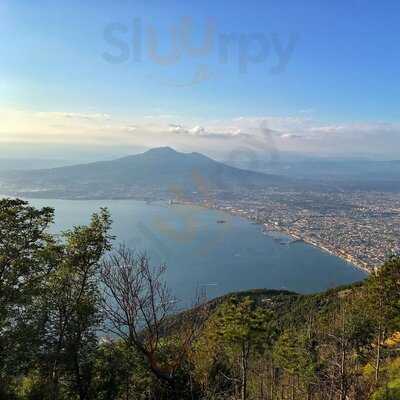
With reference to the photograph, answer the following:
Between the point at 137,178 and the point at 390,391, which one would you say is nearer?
the point at 390,391

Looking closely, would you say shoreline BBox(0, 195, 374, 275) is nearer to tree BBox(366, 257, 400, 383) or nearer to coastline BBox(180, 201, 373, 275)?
coastline BBox(180, 201, 373, 275)

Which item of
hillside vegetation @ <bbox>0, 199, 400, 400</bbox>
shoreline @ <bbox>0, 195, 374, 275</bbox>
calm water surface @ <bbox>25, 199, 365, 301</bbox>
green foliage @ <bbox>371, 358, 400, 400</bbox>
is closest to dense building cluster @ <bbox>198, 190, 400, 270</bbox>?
shoreline @ <bbox>0, 195, 374, 275</bbox>

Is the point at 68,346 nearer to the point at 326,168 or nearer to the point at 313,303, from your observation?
the point at 313,303

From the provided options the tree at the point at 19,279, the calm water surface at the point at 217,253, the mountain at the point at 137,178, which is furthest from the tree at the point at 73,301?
the mountain at the point at 137,178

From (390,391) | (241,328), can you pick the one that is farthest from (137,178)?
(390,391)

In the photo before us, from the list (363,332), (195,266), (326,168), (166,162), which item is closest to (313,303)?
(363,332)

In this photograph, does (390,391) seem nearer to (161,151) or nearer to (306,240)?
(306,240)
